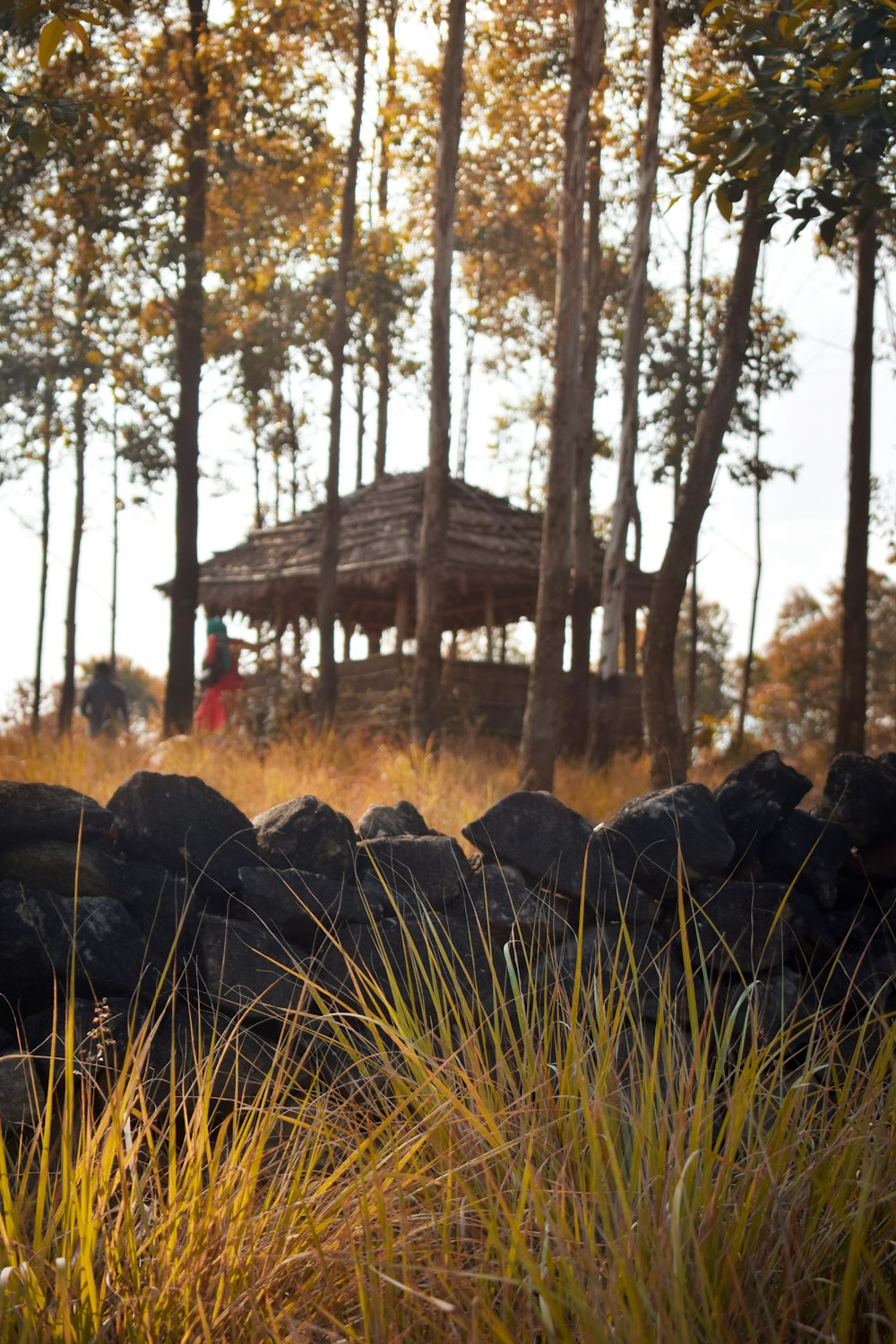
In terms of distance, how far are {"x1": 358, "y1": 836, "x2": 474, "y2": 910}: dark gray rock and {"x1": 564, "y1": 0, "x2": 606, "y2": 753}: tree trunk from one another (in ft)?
32.7

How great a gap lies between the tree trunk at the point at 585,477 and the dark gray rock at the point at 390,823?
372 inches

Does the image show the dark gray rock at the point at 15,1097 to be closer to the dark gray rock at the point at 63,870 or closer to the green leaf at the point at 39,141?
the dark gray rock at the point at 63,870

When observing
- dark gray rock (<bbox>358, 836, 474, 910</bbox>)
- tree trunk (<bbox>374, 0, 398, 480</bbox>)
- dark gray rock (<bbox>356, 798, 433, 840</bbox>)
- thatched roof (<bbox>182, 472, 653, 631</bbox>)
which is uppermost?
tree trunk (<bbox>374, 0, 398, 480</bbox>)

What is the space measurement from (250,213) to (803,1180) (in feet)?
53.0

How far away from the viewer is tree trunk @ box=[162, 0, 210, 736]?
1435cm

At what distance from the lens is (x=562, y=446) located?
1004cm

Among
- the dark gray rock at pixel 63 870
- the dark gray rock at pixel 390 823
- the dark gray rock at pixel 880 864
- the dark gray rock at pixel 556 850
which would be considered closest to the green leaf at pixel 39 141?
the dark gray rock at pixel 63 870

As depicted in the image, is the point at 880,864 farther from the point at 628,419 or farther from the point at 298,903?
the point at 628,419

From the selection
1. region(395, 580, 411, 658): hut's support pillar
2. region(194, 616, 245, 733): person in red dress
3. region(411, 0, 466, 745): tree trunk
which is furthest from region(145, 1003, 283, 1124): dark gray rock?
region(395, 580, 411, 658): hut's support pillar

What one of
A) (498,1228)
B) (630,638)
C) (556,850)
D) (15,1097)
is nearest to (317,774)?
(556,850)

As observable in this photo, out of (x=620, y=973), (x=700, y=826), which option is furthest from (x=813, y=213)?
(x=620, y=973)

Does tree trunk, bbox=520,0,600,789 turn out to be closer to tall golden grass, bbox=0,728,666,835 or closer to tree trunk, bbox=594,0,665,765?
tall golden grass, bbox=0,728,666,835

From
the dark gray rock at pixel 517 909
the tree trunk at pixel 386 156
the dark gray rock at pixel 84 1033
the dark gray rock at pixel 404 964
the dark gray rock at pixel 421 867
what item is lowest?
the dark gray rock at pixel 84 1033

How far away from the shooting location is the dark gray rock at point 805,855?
14.6 ft
